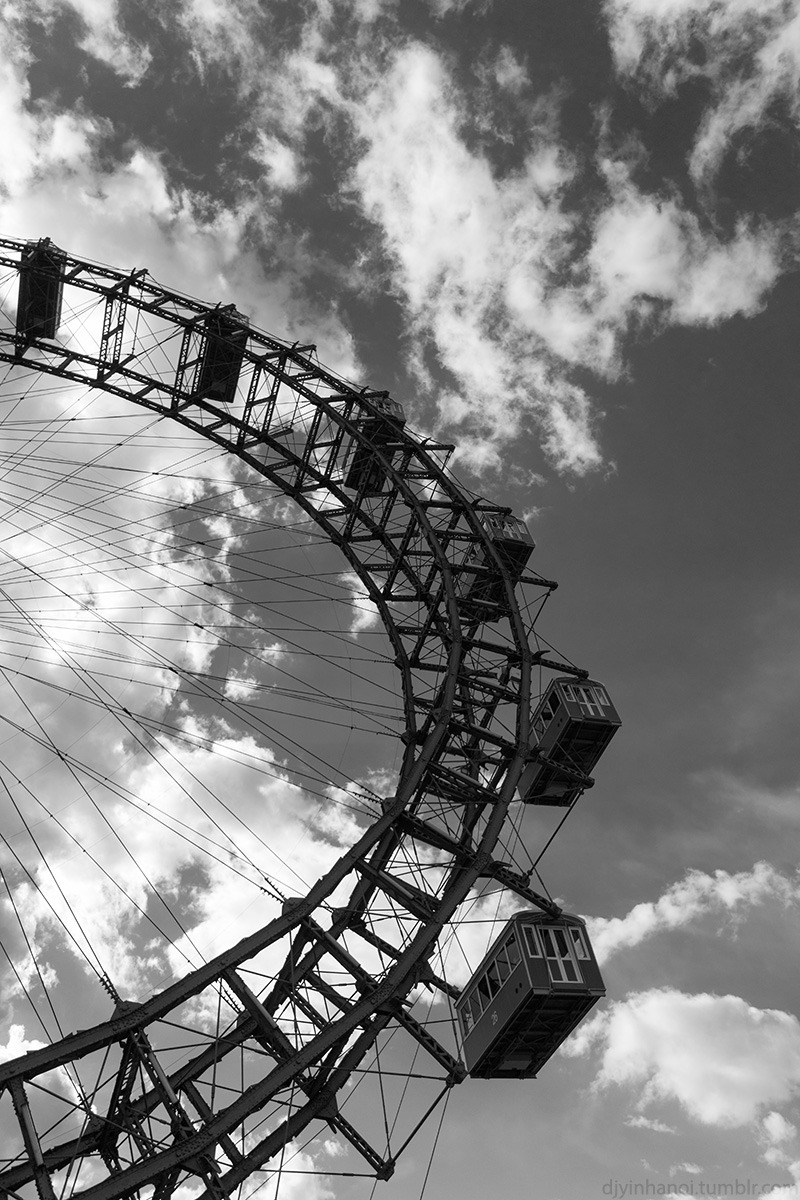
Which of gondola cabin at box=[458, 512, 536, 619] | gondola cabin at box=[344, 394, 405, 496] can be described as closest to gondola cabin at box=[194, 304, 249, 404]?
gondola cabin at box=[344, 394, 405, 496]

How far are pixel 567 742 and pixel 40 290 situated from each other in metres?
21.9

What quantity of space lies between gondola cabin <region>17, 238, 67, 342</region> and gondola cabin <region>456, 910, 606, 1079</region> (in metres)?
23.0

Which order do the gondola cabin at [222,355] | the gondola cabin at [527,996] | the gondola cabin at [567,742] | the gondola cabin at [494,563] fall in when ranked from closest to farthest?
the gondola cabin at [527,996] < the gondola cabin at [567,742] < the gondola cabin at [494,563] < the gondola cabin at [222,355]

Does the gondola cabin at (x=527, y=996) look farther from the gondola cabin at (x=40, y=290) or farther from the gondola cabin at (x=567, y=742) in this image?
the gondola cabin at (x=40, y=290)

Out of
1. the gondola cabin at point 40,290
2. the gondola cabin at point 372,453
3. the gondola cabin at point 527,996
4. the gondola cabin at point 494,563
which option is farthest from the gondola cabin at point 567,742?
the gondola cabin at point 40,290

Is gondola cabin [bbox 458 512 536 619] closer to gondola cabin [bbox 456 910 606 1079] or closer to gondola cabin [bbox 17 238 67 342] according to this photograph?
gondola cabin [bbox 456 910 606 1079]

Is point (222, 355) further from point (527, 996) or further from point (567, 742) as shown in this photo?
point (527, 996)

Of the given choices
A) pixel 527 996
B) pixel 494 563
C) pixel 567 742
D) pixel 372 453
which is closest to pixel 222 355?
pixel 372 453

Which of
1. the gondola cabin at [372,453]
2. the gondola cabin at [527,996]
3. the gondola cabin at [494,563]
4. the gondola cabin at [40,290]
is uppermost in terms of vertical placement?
the gondola cabin at [40,290]

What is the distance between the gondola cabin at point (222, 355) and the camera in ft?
104

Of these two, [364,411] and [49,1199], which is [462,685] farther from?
[49,1199]

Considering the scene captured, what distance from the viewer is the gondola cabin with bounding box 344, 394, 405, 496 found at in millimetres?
32062

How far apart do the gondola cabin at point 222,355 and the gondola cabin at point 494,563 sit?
381 inches

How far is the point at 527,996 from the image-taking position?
72.6ft
